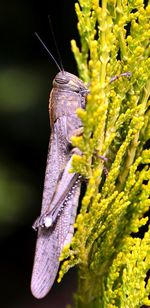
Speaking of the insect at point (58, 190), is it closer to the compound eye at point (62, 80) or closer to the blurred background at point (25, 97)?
the compound eye at point (62, 80)

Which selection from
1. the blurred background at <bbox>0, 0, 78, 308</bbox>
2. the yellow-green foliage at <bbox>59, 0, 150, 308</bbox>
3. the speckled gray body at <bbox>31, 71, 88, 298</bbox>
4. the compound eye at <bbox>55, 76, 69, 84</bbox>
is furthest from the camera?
the blurred background at <bbox>0, 0, 78, 308</bbox>

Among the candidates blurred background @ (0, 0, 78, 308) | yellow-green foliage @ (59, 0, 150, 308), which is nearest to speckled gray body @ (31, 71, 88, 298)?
yellow-green foliage @ (59, 0, 150, 308)

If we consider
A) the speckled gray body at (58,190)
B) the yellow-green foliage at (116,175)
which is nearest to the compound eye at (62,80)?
the speckled gray body at (58,190)

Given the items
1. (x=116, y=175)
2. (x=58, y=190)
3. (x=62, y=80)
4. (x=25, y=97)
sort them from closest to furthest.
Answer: (x=116, y=175) → (x=58, y=190) → (x=62, y=80) → (x=25, y=97)

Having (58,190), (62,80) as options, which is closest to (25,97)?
(62,80)

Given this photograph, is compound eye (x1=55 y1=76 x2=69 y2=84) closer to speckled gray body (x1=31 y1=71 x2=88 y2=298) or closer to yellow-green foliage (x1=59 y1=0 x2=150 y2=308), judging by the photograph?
speckled gray body (x1=31 y1=71 x2=88 y2=298)

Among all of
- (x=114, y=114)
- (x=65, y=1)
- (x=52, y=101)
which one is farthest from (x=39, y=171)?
(x=114, y=114)

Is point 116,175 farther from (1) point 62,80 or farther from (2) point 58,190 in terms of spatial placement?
(1) point 62,80
